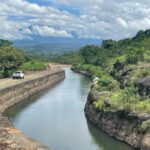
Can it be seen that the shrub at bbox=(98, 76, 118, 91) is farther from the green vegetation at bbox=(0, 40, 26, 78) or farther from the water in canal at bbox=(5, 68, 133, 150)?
the green vegetation at bbox=(0, 40, 26, 78)

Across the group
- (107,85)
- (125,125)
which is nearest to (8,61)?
(107,85)

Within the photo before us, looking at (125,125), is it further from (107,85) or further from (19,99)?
(19,99)

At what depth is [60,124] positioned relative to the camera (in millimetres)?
63594

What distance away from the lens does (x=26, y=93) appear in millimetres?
98625

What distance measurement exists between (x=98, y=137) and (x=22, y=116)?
18.6 meters

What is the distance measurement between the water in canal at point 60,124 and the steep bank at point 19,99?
2043 millimetres

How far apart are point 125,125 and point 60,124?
13.1 metres

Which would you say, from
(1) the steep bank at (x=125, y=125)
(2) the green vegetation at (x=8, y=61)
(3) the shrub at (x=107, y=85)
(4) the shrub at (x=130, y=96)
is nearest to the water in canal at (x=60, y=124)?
(1) the steep bank at (x=125, y=125)

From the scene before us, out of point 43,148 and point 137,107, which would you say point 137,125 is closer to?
point 137,107

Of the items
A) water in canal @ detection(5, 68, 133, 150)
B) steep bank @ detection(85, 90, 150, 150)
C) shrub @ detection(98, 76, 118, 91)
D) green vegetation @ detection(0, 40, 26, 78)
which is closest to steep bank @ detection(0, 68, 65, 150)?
water in canal @ detection(5, 68, 133, 150)

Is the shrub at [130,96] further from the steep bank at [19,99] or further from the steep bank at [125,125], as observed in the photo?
the steep bank at [19,99]

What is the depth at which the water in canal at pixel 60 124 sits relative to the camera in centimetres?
5194

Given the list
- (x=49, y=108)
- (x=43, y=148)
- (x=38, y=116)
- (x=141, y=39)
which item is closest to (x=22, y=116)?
(x=38, y=116)

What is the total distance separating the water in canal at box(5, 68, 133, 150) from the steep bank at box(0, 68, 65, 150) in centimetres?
204
